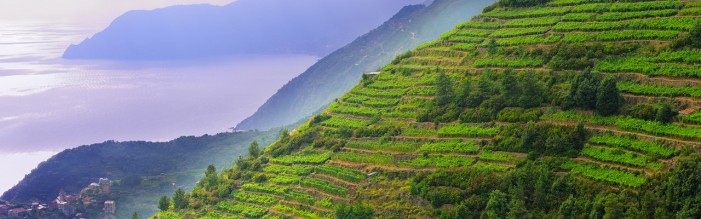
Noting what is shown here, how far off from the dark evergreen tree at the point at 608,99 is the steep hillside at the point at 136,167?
3612cm

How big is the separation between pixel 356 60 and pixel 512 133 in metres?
59.0

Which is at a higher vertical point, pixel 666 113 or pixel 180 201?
pixel 666 113

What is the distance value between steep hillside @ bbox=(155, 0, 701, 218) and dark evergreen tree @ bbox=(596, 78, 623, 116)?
53 millimetres

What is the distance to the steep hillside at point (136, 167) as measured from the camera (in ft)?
207

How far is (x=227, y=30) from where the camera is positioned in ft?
604

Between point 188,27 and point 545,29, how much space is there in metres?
153

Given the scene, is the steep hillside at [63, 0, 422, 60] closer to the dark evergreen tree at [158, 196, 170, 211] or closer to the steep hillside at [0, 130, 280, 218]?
the steep hillside at [0, 130, 280, 218]

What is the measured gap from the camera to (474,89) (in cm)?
3769

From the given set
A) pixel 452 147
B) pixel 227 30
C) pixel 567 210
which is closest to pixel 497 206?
pixel 567 210

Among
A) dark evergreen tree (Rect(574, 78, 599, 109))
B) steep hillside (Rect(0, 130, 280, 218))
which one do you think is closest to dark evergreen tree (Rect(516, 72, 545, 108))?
dark evergreen tree (Rect(574, 78, 599, 109))

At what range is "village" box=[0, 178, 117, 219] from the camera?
2306 inches

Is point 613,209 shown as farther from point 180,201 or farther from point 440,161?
point 180,201

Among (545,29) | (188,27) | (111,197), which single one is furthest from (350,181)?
(188,27)

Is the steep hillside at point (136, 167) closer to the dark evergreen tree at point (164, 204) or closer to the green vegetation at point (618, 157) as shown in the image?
the dark evergreen tree at point (164, 204)
